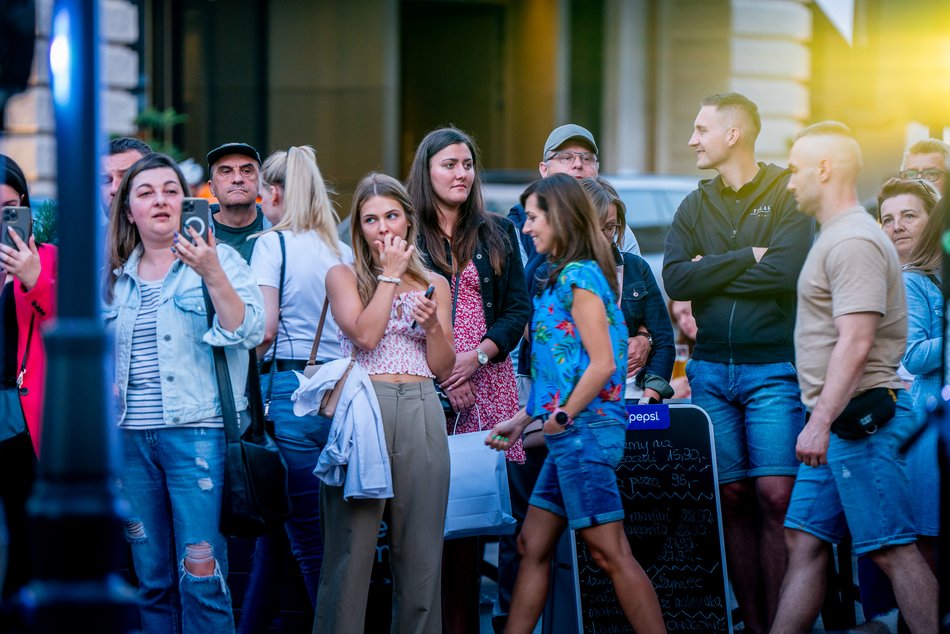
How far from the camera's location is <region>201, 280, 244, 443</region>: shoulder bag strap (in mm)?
4367

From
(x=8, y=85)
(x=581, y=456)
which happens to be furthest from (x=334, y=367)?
(x=8, y=85)

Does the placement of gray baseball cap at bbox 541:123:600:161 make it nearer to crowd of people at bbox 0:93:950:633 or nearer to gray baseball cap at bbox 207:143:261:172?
crowd of people at bbox 0:93:950:633

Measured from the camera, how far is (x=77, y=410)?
8.09ft

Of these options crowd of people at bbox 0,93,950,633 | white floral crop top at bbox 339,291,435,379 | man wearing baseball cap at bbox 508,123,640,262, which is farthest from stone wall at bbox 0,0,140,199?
white floral crop top at bbox 339,291,435,379

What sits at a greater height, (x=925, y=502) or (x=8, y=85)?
(x=8, y=85)

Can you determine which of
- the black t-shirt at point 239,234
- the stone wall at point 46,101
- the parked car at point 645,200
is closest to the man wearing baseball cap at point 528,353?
the black t-shirt at point 239,234

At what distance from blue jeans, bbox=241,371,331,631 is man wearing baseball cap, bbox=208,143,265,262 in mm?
1017

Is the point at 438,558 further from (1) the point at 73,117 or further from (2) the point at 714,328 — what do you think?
(1) the point at 73,117

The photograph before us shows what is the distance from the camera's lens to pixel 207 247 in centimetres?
426

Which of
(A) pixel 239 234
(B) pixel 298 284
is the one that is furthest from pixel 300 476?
(A) pixel 239 234

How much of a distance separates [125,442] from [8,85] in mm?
2469

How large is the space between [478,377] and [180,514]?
1.38 meters

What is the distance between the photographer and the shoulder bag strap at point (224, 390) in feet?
14.3

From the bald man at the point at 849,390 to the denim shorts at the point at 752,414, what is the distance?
43 centimetres
